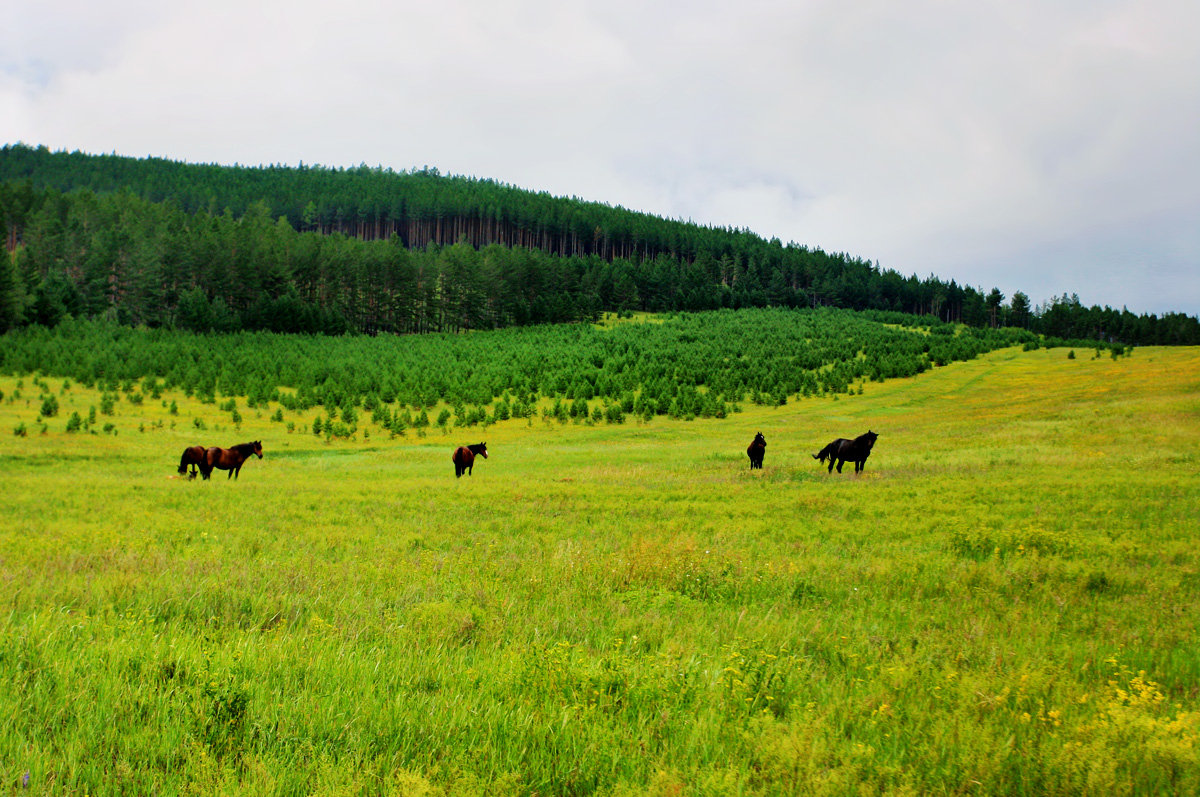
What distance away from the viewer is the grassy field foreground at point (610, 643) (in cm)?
356

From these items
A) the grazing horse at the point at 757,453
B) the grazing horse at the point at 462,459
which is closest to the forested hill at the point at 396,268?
the grazing horse at the point at 462,459

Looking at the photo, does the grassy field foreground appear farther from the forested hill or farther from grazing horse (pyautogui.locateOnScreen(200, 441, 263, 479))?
the forested hill

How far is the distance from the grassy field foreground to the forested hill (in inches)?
3043

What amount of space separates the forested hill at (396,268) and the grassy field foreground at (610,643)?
77.3 m

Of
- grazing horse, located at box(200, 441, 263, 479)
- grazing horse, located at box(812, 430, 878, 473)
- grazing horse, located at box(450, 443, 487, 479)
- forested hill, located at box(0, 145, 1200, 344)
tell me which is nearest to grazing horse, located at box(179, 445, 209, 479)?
grazing horse, located at box(200, 441, 263, 479)

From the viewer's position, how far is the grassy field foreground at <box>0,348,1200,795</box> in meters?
3.56

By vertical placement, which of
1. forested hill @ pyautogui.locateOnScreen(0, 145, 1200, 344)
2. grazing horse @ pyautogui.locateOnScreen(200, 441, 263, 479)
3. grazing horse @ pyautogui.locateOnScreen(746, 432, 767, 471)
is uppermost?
forested hill @ pyautogui.locateOnScreen(0, 145, 1200, 344)

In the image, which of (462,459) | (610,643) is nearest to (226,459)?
(462,459)

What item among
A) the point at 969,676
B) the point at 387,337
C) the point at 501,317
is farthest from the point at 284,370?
the point at 969,676

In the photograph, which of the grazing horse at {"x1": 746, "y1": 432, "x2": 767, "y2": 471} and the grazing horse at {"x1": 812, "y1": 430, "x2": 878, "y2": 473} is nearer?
the grazing horse at {"x1": 812, "y1": 430, "x2": 878, "y2": 473}

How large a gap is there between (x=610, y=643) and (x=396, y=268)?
110m

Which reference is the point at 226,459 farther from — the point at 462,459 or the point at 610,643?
the point at 610,643

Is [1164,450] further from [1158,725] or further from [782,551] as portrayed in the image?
[1158,725]

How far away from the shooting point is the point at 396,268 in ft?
349
